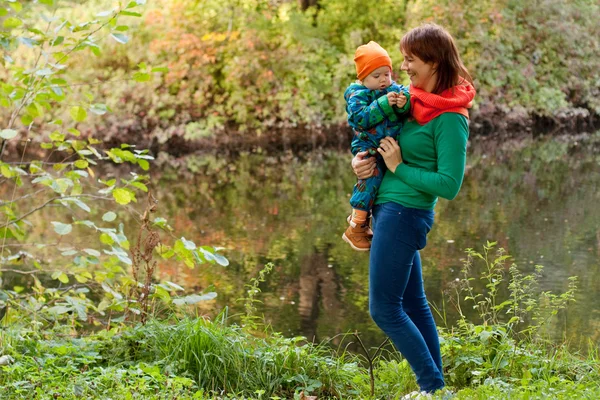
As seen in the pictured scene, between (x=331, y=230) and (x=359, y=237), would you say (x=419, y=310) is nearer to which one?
(x=359, y=237)

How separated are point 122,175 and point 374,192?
12572 mm

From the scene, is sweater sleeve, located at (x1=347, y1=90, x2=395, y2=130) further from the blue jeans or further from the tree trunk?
the tree trunk

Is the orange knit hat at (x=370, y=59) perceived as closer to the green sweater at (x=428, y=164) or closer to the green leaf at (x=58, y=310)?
the green sweater at (x=428, y=164)

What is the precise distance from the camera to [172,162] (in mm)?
16891

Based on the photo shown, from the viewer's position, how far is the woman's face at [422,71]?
128 inches

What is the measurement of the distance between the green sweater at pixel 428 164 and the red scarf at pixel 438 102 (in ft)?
0.07

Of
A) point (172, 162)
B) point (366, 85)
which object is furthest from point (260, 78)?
point (366, 85)

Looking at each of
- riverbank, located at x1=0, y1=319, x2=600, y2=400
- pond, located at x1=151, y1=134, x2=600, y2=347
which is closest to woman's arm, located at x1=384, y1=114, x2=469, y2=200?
riverbank, located at x1=0, y1=319, x2=600, y2=400

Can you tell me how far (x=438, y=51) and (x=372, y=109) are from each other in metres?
0.32

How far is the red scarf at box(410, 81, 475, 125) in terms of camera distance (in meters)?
3.15

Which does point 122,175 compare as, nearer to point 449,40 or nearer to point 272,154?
point 272,154

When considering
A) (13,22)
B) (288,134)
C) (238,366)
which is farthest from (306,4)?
(238,366)

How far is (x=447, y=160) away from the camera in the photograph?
10.4 feet

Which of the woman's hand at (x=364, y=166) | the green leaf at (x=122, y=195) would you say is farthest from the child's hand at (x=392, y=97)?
the green leaf at (x=122, y=195)
